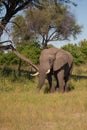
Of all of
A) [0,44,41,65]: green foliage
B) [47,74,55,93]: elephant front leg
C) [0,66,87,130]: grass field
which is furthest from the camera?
[0,44,41,65]: green foliage

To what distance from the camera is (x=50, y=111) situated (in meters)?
10.2

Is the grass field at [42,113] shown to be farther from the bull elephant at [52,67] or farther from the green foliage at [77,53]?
the green foliage at [77,53]

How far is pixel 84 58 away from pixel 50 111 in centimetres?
3721

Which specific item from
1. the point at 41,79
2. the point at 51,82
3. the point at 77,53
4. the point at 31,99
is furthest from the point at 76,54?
the point at 31,99

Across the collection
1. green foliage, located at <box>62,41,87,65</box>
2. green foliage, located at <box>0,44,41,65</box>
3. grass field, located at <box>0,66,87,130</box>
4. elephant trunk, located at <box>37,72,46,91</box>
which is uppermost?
grass field, located at <box>0,66,87,130</box>

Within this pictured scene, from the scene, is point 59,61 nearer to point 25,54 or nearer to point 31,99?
point 31,99

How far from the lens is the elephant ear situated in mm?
16166

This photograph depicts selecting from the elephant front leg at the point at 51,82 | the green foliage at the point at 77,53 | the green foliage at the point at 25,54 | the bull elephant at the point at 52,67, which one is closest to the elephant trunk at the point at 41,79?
the bull elephant at the point at 52,67

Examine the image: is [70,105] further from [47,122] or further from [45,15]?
[45,15]

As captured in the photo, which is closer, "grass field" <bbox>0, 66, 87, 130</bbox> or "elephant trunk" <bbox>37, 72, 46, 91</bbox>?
"grass field" <bbox>0, 66, 87, 130</bbox>

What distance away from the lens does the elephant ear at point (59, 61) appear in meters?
16.2

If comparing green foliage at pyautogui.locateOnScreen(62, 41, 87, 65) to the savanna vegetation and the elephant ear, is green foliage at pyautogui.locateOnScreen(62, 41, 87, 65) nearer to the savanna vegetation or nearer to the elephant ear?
the savanna vegetation

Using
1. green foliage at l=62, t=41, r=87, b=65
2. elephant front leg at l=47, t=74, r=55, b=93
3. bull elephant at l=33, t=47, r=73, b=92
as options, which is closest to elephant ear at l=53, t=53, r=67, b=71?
bull elephant at l=33, t=47, r=73, b=92

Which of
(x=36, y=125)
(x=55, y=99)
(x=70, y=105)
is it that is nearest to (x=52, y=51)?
(x=55, y=99)
